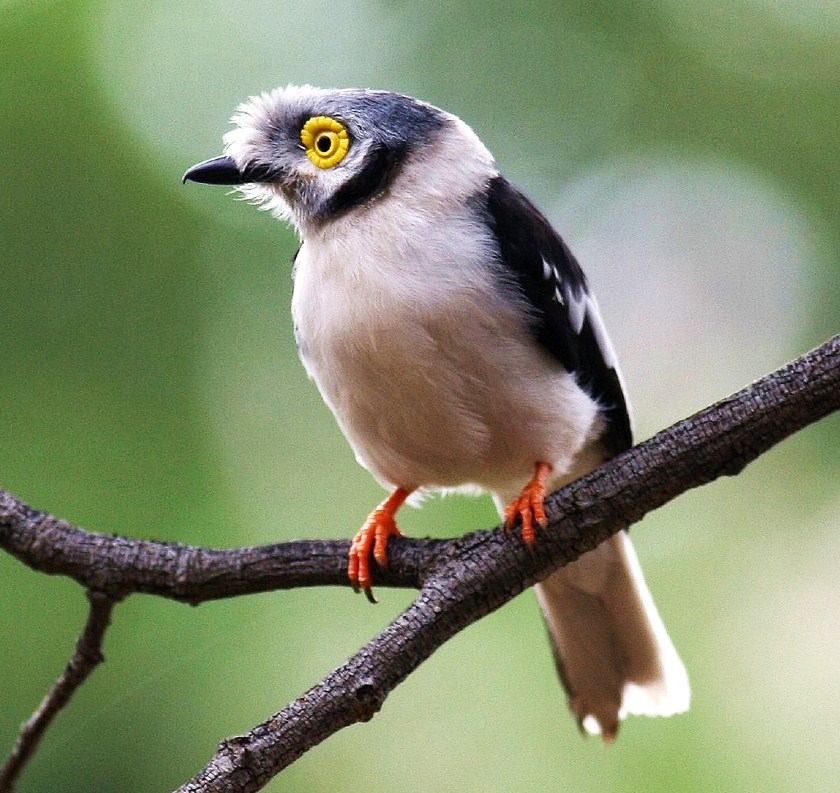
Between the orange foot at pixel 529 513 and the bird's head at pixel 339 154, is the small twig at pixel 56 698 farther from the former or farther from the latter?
the bird's head at pixel 339 154

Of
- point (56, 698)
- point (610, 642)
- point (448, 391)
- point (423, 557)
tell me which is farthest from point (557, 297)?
point (56, 698)

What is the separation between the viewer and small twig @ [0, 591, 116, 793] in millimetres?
3396

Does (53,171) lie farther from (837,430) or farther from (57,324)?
(837,430)

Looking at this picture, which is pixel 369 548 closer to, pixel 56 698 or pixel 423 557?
pixel 423 557

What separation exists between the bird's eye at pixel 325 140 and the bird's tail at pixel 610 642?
6.24ft

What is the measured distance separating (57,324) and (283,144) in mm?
2505

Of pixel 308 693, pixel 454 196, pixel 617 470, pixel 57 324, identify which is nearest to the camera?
pixel 308 693

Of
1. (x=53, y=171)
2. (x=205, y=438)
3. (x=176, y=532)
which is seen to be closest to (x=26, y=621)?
(x=176, y=532)

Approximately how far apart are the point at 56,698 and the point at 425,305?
5.64ft

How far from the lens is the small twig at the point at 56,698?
340cm

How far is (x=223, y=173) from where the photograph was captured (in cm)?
409

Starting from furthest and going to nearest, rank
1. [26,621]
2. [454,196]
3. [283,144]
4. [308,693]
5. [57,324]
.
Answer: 1. [57,324]
2. [26,621]
3. [283,144]
4. [454,196]
5. [308,693]

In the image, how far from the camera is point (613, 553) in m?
4.46

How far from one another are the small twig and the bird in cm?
87
